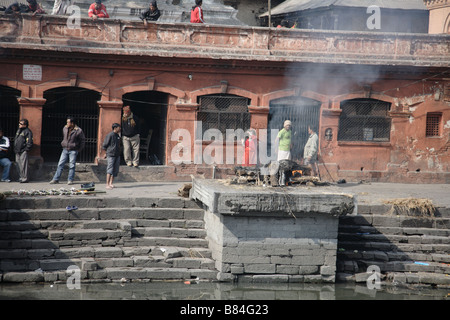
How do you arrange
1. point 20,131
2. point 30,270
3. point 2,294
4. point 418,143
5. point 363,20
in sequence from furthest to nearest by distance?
point 363,20, point 418,143, point 20,131, point 30,270, point 2,294

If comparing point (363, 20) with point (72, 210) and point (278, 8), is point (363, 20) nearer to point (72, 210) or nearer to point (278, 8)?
point (278, 8)

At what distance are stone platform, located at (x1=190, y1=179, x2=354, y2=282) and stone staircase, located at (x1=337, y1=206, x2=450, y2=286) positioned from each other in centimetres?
73

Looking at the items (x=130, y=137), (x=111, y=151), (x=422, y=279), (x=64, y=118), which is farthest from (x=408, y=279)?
(x=64, y=118)

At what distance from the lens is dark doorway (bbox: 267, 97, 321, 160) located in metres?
19.0

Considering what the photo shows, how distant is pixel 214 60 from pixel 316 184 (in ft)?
20.8

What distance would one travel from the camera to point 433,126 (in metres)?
19.7

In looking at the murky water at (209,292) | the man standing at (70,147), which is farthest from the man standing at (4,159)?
the murky water at (209,292)

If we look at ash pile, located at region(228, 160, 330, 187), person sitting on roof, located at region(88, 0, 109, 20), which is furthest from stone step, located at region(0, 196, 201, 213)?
person sitting on roof, located at region(88, 0, 109, 20)

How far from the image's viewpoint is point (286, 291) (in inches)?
464

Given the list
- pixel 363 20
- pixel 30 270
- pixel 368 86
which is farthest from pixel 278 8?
pixel 30 270

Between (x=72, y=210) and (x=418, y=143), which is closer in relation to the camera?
(x=72, y=210)

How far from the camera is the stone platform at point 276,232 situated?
11.9m

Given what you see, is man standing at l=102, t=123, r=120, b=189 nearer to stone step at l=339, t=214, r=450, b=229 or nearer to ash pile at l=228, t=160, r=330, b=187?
ash pile at l=228, t=160, r=330, b=187

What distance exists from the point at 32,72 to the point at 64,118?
1980mm
